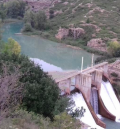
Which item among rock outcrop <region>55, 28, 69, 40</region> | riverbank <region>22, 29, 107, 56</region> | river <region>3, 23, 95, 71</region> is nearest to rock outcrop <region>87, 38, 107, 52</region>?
riverbank <region>22, 29, 107, 56</region>

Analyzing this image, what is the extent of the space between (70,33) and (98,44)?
5719 mm

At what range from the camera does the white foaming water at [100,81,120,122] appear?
14.7m

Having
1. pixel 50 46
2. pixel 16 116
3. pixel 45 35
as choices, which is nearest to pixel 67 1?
pixel 45 35

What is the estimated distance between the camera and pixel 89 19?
35062 millimetres

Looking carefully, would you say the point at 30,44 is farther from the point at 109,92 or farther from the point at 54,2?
the point at 54,2

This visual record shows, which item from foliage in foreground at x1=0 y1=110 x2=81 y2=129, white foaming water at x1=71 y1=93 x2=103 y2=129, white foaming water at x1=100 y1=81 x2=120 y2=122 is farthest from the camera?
white foaming water at x1=100 y1=81 x2=120 y2=122

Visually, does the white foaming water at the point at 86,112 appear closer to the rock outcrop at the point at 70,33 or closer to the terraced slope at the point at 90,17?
the terraced slope at the point at 90,17

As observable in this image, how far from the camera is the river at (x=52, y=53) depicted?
2298 cm

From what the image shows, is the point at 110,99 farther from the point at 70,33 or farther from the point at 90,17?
Result: the point at 90,17

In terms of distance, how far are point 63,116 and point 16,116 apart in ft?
4.86

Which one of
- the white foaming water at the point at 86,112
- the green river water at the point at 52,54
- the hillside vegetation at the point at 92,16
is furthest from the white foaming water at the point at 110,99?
the hillside vegetation at the point at 92,16

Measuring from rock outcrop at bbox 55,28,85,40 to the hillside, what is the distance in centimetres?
19

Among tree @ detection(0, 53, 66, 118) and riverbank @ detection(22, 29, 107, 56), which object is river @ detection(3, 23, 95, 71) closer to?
riverbank @ detection(22, 29, 107, 56)

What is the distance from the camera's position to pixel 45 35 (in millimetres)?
34344
